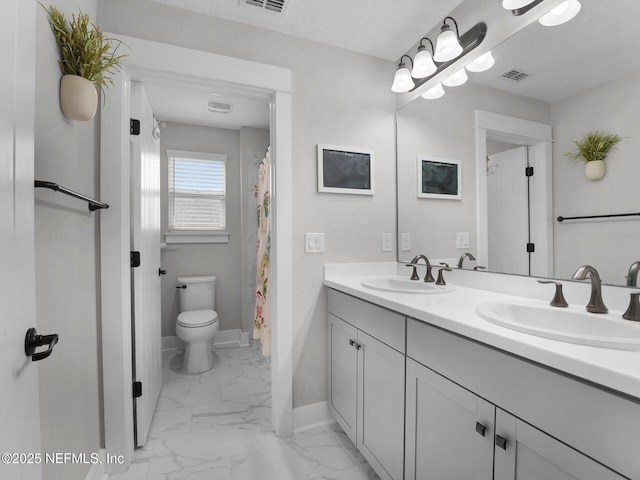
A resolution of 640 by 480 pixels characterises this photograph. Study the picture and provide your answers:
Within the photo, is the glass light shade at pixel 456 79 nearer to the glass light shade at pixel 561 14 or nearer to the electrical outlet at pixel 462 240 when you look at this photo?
the glass light shade at pixel 561 14

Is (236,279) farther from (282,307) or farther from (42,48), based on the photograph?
(42,48)

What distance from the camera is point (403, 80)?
6.34 feet

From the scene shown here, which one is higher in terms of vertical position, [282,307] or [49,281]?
[49,281]

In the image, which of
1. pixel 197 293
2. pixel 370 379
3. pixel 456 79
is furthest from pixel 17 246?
pixel 197 293

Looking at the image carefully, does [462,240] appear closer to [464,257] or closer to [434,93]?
[464,257]

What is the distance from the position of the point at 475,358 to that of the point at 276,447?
1342 mm

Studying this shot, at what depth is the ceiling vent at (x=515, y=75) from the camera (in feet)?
4.48

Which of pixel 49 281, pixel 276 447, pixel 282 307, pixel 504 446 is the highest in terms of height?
pixel 49 281

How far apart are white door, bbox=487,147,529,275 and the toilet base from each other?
2.35 m

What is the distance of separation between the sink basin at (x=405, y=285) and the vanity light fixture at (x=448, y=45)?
4.05 ft

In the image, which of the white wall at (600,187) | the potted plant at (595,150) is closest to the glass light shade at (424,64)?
the white wall at (600,187)

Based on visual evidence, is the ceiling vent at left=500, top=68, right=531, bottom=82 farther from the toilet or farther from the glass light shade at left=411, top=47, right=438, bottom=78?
the toilet

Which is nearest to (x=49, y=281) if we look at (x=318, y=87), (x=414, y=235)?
(x=318, y=87)

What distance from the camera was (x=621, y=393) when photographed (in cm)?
59
